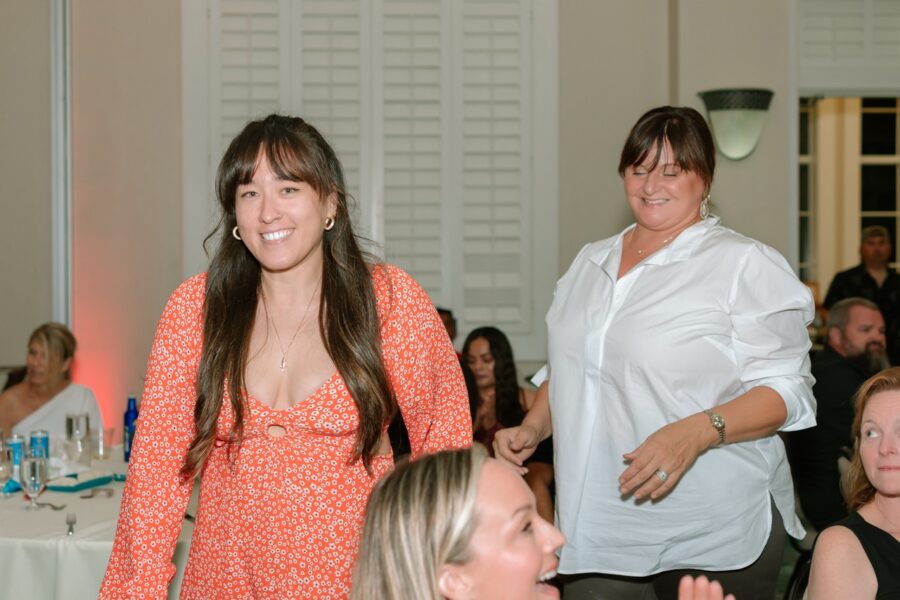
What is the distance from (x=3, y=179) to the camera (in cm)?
582

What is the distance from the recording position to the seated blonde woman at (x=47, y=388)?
4.49 metres

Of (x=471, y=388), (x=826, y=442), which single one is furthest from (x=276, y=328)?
(x=826, y=442)

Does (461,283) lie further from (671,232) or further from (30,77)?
(671,232)

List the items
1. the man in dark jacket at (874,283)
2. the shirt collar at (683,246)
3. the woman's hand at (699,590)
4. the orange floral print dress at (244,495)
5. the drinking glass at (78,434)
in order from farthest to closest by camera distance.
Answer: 1. the man in dark jacket at (874,283)
2. the drinking glass at (78,434)
3. the shirt collar at (683,246)
4. the orange floral print dress at (244,495)
5. the woman's hand at (699,590)

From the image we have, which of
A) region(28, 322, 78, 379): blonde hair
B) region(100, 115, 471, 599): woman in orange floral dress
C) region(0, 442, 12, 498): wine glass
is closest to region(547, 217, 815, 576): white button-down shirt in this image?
region(100, 115, 471, 599): woman in orange floral dress

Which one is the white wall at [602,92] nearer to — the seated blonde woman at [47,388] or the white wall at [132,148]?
the white wall at [132,148]

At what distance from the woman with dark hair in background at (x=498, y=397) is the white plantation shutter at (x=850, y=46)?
243 cm

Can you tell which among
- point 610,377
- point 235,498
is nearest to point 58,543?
point 235,498

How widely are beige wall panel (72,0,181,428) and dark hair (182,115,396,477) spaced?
156 inches

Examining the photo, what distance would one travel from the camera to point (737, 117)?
5.27m

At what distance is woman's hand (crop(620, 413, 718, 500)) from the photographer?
1.91 m

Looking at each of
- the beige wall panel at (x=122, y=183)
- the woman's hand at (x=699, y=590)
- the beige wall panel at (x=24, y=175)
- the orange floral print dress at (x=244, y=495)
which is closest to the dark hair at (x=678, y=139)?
the orange floral print dress at (x=244, y=495)

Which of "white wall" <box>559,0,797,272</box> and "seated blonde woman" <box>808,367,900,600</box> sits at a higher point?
"white wall" <box>559,0,797,272</box>

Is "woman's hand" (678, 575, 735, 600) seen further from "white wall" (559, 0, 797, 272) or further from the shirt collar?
"white wall" (559, 0, 797, 272)
